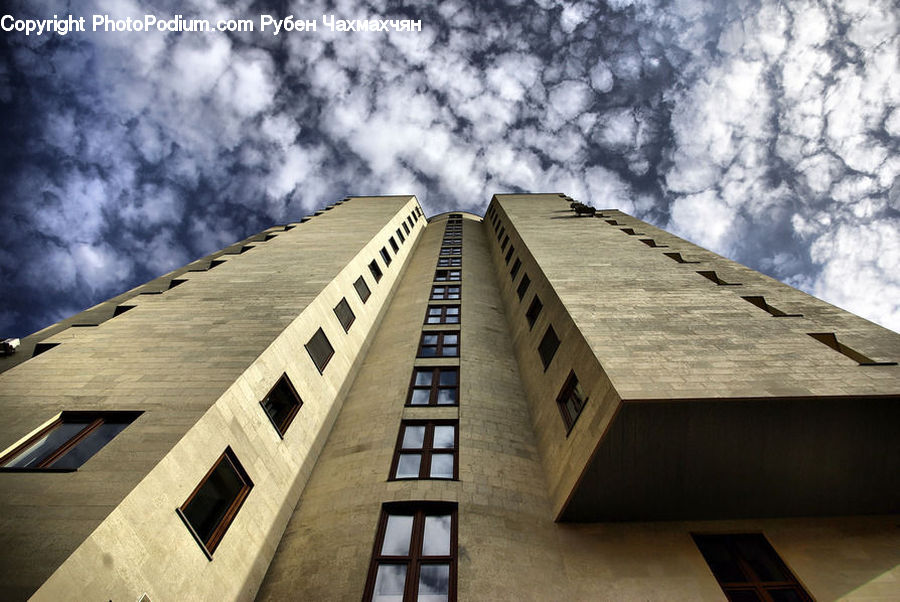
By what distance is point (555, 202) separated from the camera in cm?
3822

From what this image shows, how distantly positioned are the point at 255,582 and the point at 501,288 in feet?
68.0

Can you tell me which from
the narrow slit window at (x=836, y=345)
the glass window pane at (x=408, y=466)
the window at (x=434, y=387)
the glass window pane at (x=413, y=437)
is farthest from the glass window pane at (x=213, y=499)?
the narrow slit window at (x=836, y=345)

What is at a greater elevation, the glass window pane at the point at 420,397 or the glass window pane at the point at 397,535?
the glass window pane at the point at 420,397

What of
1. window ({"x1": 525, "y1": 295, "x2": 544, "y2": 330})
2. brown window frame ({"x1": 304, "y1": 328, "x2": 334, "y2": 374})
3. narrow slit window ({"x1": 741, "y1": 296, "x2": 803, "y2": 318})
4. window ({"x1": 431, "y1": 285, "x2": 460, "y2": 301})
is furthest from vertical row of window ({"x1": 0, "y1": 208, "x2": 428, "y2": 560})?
window ({"x1": 431, "y1": 285, "x2": 460, "y2": 301})

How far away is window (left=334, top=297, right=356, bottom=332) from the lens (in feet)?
56.5

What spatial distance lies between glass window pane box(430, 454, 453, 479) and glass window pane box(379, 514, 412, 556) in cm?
145

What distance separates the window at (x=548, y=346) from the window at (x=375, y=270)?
11520mm

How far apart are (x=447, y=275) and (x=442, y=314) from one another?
660cm

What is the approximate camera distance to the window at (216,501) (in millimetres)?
8125

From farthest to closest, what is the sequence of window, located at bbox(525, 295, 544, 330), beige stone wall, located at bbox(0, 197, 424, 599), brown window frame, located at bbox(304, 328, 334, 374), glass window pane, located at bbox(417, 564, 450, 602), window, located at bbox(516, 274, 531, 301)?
window, located at bbox(516, 274, 531, 301) → window, located at bbox(525, 295, 544, 330) → brown window frame, located at bbox(304, 328, 334, 374) → glass window pane, located at bbox(417, 564, 450, 602) → beige stone wall, located at bbox(0, 197, 424, 599)

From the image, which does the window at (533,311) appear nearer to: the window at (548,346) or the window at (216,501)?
the window at (548,346)

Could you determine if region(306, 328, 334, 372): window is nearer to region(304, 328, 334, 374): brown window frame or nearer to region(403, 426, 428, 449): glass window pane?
region(304, 328, 334, 374): brown window frame

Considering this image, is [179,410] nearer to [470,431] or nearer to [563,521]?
[470,431]

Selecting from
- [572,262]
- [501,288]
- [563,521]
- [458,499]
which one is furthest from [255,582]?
[501,288]
